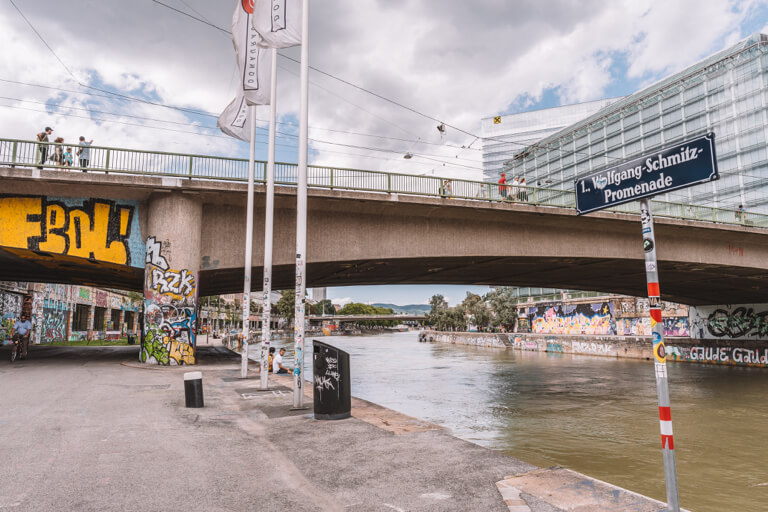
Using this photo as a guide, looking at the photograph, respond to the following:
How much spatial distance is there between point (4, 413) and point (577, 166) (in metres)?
85.2

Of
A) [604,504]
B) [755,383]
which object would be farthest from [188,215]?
[755,383]

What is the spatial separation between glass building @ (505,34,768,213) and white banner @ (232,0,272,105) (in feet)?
139

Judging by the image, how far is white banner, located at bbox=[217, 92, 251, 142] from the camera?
60.5 feet

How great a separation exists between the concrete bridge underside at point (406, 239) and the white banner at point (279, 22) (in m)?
7.82

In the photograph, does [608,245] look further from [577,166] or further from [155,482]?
[577,166]

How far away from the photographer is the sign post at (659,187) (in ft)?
14.9

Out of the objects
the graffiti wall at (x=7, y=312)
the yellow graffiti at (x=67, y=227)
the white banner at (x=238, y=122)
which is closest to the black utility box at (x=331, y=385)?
the white banner at (x=238, y=122)

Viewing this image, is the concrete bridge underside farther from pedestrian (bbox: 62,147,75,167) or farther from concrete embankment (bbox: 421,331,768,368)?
concrete embankment (bbox: 421,331,768,368)

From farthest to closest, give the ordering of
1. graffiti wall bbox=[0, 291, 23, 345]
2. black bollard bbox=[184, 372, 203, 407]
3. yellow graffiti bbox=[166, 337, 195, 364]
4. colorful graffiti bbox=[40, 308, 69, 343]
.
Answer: colorful graffiti bbox=[40, 308, 69, 343]
graffiti wall bbox=[0, 291, 23, 345]
yellow graffiti bbox=[166, 337, 195, 364]
black bollard bbox=[184, 372, 203, 407]

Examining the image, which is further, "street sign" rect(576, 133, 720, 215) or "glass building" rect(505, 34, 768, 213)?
"glass building" rect(505, 34, 768, 213)

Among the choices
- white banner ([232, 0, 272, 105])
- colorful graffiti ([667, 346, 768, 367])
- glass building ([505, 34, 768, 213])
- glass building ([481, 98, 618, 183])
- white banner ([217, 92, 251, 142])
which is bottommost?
colorful graffiti ([667, 346, 768, 367])

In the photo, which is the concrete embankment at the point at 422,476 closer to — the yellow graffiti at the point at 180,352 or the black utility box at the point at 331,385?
the black utility box at the point at 331,385

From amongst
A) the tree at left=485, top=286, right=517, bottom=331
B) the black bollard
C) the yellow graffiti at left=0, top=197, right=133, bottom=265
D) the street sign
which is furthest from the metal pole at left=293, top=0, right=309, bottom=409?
the tree at left=485, top=286, right=517, bottom=331

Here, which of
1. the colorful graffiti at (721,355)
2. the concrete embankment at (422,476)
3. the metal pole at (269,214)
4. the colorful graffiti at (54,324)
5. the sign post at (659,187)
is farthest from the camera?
the colorful graffiti at (54,324)
